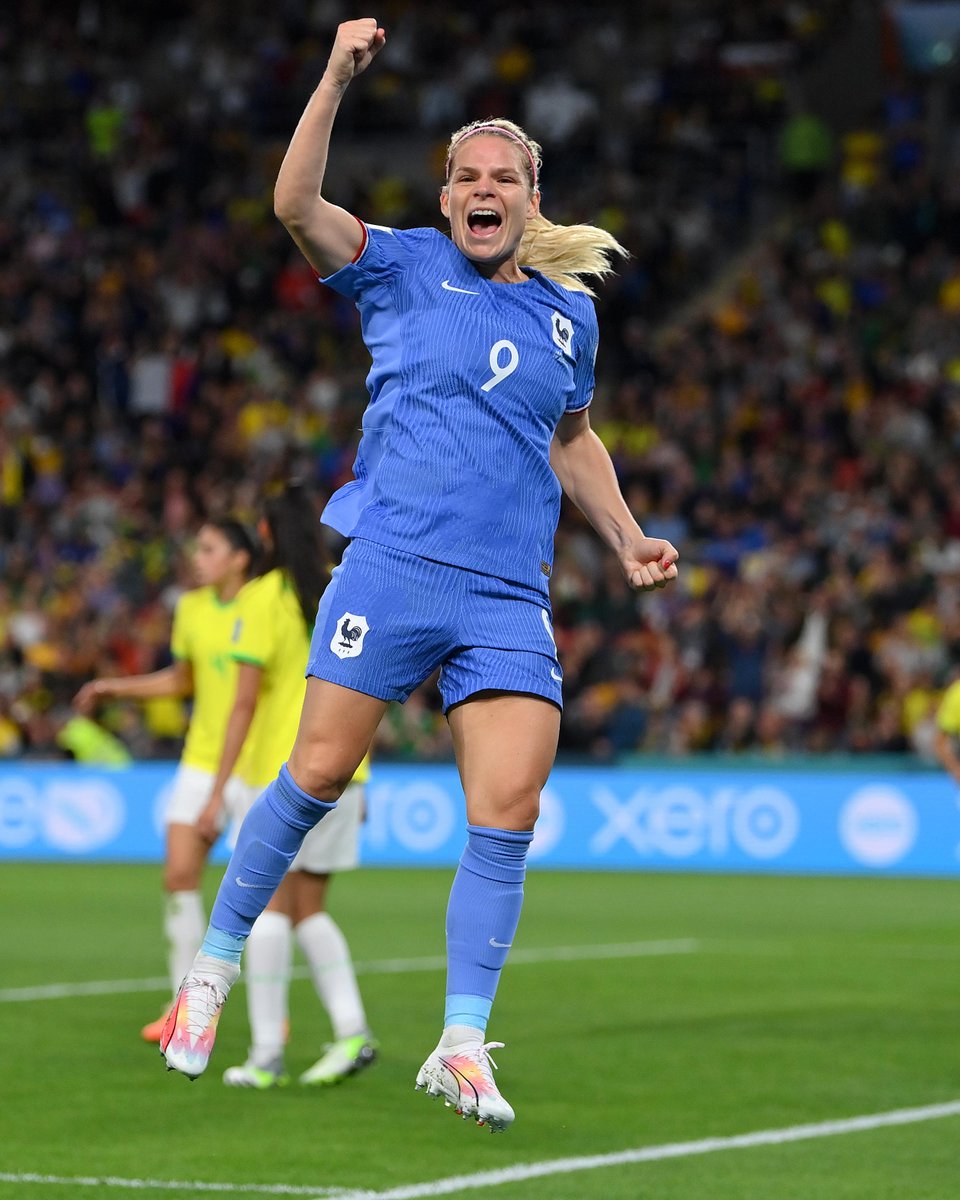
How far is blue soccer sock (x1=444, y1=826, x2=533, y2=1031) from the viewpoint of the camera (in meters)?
5.40

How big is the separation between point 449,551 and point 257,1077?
4120 mm

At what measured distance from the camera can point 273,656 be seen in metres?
9.16

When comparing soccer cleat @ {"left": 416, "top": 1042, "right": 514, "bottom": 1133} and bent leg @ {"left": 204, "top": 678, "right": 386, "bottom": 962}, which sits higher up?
bent leg @ {"left": 204, "top": 678, "right": 386, "bottom": 962}

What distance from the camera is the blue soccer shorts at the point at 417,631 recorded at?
5348 mm

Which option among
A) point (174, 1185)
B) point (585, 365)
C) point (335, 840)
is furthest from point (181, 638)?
point (585, 365)

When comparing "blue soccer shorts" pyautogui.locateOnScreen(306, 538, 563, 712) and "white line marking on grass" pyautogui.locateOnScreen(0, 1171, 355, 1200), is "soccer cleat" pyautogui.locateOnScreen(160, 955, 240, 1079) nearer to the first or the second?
"blue soccer shorts" pyautogui.locateOnScreen(306, 538, 563, 712)

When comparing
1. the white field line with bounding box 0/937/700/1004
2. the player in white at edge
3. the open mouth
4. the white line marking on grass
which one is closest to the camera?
the player in white at edge

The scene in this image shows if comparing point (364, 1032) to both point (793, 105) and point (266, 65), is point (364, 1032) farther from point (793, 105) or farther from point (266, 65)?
point (266, 65)

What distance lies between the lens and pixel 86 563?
2470 cm

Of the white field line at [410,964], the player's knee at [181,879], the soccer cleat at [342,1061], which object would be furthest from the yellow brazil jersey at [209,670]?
the white field line at [410,964]

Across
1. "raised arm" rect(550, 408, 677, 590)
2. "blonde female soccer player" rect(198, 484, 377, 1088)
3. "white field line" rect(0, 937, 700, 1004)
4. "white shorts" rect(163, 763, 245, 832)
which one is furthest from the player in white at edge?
"white field line" rect(0, 937, 700, 1004)

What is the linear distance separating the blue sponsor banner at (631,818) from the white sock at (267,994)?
11.0 metres

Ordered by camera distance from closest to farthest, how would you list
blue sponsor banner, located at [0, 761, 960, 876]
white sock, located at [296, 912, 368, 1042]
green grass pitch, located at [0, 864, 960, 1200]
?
1. green grass pitch, located at [0, 864, 960, 1200]
2. white sock, located at [296, 912, 368, 1042]
3. blue sponsor banner, located at [0, 761, 960, 876]

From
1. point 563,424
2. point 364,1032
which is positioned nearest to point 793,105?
point 364,1032
